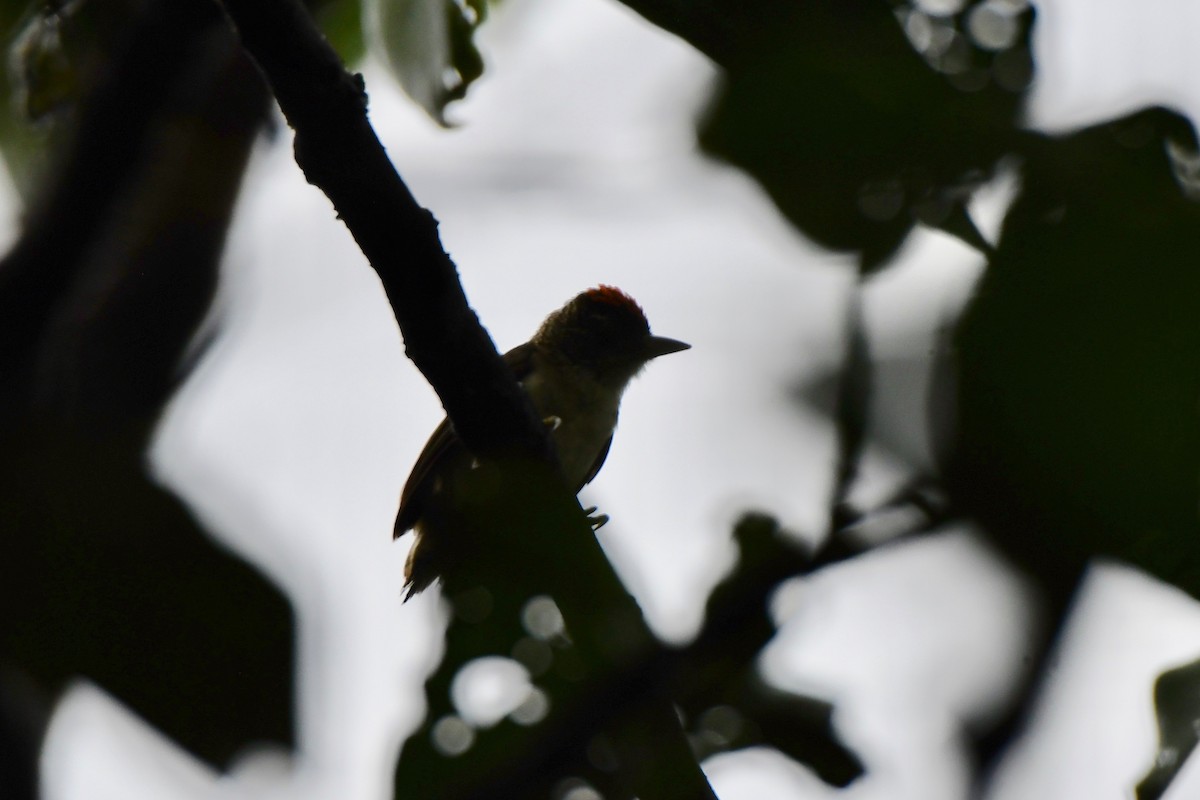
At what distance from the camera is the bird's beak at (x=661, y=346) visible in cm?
575

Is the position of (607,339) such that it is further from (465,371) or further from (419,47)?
(419,47)

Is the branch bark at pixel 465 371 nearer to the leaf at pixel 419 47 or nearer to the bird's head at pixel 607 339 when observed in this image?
the leaf at pixel 419 47

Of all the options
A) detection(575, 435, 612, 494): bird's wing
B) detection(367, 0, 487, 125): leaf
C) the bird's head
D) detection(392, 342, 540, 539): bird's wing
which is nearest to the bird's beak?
the bird's head

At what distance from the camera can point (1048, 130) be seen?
1.29 m

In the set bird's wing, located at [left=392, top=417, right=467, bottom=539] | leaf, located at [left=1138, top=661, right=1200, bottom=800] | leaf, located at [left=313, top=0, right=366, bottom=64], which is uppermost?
leaf, located at [left=313, top=0, right=366, bottom=64]

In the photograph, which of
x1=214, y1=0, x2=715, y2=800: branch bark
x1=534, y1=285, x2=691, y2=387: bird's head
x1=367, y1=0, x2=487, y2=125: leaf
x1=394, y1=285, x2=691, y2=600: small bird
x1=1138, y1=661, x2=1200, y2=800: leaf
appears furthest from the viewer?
x1=534, y1=285, x2=691, y2=387: bird's head

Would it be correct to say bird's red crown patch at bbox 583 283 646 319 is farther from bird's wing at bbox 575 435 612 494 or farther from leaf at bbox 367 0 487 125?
leaf at bbox 367 0 487 125

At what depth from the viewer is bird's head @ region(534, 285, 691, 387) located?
5.66m

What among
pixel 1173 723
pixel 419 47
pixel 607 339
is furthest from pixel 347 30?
pixel 1173 723

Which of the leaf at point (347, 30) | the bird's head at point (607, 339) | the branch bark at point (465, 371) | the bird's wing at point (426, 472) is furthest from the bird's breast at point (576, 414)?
the branch bark at point (465, 371)

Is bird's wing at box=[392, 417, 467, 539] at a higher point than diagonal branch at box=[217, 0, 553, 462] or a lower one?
lower

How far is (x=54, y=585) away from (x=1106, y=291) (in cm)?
221

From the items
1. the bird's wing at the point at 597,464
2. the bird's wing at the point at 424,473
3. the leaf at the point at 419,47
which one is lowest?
the bird's wing at the point at 597,464

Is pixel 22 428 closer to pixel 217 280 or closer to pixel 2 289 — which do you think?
pixel 2 289
